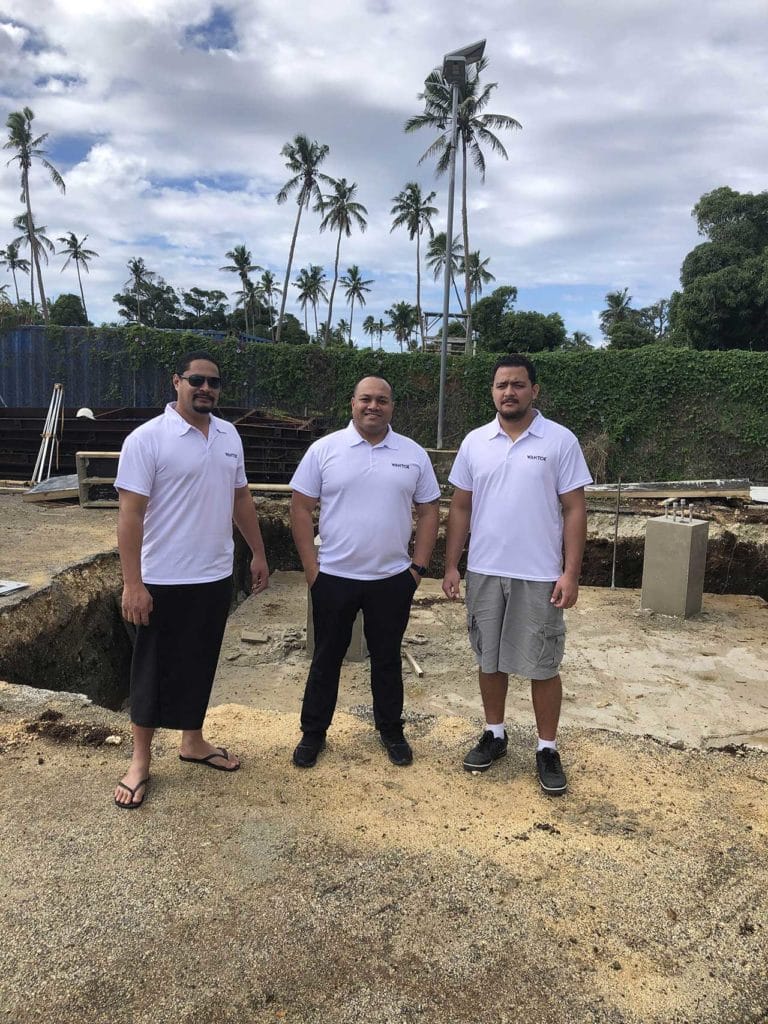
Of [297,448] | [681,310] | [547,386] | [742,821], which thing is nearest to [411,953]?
[742,821]

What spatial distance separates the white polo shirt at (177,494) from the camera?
2457 millimetres

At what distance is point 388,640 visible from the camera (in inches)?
116

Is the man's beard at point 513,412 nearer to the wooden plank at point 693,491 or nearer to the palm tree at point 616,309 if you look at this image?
the wooden plank at point 693,491

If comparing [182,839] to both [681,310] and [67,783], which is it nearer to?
[67,783]

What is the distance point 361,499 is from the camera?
2818 millimetres

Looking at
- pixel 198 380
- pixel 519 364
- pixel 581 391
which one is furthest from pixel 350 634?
pixel 581 391

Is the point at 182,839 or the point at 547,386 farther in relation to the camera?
the point at 547,386

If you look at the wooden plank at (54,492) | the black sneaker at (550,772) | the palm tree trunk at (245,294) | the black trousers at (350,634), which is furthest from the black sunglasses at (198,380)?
the palm tree trunk at (245,294)

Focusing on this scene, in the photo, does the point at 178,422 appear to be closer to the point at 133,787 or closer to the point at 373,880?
the point at 133,787

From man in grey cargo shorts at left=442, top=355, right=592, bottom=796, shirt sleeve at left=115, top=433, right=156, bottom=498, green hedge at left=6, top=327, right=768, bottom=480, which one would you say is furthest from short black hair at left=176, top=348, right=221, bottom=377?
green hedge at left=6, top=327, right=768, bottom=480

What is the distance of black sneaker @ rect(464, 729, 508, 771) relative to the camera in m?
2.95

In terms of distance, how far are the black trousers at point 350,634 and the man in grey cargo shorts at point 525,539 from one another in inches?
13.8

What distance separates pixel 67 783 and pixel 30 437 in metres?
11.7

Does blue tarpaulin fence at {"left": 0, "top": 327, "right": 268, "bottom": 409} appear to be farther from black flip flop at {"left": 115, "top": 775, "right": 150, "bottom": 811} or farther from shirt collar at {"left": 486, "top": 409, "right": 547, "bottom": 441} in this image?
black flip flop at {"left": 115, "top": 775, "right": 150, "bottom": 811}
